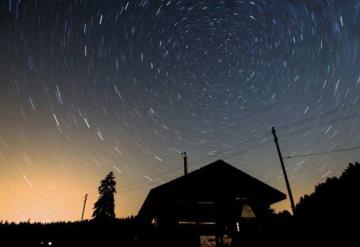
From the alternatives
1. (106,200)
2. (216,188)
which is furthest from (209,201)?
(106,200)

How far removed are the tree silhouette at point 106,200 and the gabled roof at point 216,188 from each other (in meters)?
29.7

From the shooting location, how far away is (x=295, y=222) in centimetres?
527

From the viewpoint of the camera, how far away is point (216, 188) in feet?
45.1

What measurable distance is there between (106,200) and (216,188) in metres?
32.2

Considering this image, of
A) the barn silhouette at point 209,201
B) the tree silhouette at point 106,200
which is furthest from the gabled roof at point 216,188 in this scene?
the tree silhouette at point 106,200

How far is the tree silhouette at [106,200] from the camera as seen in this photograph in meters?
40.3

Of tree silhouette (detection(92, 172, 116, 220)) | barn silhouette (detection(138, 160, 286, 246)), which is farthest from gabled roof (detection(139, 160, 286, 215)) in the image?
tree silhouette (detection(92, 172, 116, 220))

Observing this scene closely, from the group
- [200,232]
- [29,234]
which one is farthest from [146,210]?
[29,234]

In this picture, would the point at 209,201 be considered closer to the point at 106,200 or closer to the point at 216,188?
the point at 216,188

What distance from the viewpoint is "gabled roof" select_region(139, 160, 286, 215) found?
42.3 ft

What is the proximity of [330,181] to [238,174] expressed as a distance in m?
9.73

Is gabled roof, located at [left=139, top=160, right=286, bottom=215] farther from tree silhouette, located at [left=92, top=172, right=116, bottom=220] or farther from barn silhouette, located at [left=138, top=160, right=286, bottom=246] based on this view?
tree silhouette, located at [left=92, top=172, right=116, bottom=220]

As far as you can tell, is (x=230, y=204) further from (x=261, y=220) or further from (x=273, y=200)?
(x=261, y=220)

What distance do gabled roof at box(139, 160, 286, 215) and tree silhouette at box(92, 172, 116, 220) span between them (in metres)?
29.7
